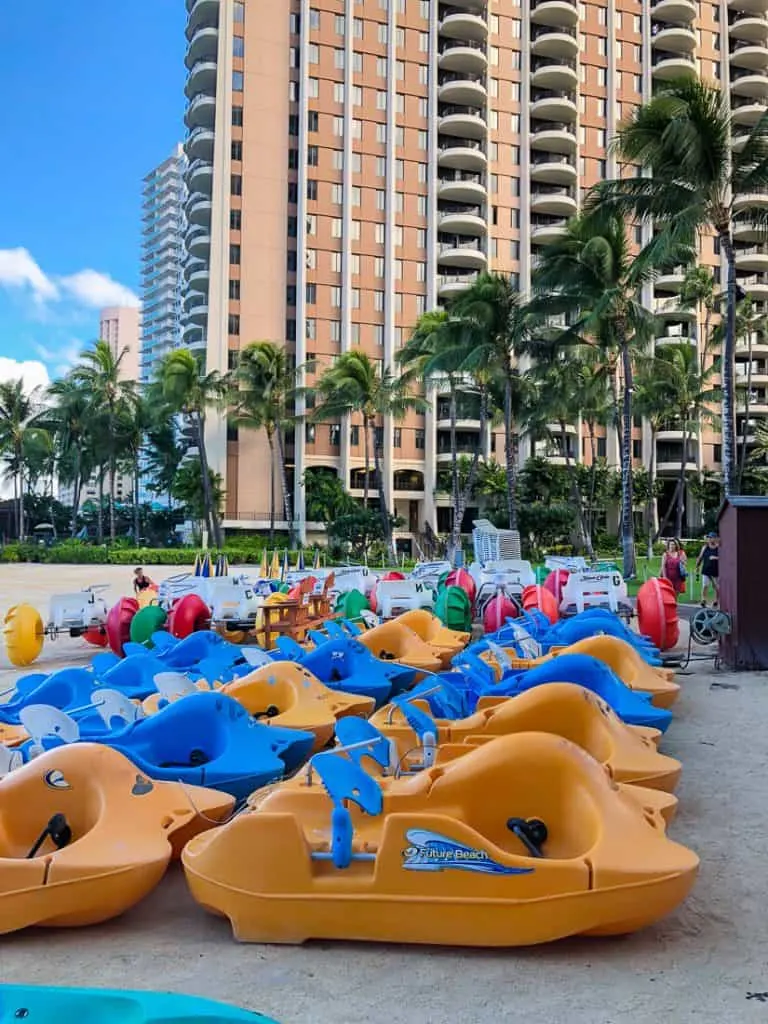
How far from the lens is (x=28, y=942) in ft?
13.5

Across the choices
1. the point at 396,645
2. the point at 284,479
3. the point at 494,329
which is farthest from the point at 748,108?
the point at 396,645

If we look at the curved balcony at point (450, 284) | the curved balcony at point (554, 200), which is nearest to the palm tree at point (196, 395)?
the curved balcony at point (450, 284)

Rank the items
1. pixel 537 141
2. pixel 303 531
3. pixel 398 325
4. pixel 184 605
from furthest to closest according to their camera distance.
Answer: pixel 537 141, pixel 398 325, pixel 303 531, pixel 184 605

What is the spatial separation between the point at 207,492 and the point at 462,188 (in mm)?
Result: 26915

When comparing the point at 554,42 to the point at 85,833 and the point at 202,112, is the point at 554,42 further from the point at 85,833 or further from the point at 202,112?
the point at 85,833

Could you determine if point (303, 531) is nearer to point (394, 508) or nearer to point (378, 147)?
point (394, 508)

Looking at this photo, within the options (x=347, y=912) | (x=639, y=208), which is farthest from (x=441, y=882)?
(x=639, y=208)

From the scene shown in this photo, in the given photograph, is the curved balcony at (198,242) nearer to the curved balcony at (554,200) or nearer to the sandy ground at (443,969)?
the curved balcony at (554,200)

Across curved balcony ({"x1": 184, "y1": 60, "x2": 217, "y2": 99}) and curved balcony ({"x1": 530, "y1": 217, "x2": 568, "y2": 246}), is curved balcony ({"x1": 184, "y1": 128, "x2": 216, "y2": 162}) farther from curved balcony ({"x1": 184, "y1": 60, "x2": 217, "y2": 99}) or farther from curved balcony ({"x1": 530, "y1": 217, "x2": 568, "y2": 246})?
curved balcony ({"x1": 530, "y1": 217, "x2": 568, "y2": 246})

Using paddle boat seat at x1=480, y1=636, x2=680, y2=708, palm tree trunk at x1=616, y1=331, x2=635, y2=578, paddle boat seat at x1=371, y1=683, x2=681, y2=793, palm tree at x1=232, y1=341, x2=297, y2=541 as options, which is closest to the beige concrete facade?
palm tree at x1=232, y1=341, x2=297, y2=541

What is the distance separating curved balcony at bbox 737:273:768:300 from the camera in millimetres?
61500

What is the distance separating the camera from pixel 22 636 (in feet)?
42.5

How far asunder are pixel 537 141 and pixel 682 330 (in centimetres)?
1658

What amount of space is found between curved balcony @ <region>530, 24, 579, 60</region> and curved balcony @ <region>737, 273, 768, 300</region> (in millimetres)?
20232
